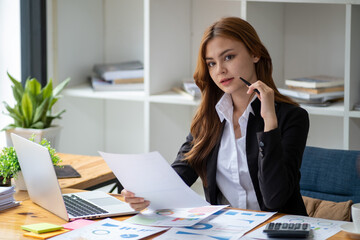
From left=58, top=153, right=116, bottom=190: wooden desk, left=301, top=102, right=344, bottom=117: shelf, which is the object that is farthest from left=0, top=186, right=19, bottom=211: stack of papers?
left=301, top=102, right=344, bottom=117: shelf

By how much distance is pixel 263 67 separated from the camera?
7.23ft

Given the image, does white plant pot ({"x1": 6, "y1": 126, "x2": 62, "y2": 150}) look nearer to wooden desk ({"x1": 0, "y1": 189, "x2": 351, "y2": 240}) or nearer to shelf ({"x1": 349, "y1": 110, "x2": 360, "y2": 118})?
wooden desk ({"x1": 0, "y1": 189, "x2": 351, "y2": 240})

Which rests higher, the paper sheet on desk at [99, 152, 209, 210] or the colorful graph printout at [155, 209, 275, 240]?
the paper sheet on desk at [99, 152, 209, 210]

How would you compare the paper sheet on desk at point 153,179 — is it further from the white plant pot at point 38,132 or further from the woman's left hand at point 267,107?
the white plant pot at point 38,132

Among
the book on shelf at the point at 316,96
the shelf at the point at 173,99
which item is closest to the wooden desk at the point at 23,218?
the book on shelf at the point at 316,96

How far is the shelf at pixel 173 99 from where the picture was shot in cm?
318

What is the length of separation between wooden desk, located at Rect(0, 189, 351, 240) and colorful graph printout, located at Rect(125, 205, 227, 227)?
0.23ft

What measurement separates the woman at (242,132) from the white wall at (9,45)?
1.62 meters

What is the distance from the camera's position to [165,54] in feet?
11.1

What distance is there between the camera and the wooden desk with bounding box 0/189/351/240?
1.71m

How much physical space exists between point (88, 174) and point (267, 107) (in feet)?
2.85

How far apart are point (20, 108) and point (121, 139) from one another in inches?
45.3

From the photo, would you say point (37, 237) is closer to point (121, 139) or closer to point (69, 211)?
point (69, 211)

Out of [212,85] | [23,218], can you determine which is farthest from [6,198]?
[212,85]
